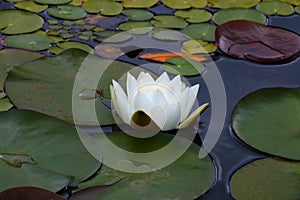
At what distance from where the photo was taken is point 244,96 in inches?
57.2

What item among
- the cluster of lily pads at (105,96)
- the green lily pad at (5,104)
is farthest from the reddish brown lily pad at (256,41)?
the green lily pad at (5,104)

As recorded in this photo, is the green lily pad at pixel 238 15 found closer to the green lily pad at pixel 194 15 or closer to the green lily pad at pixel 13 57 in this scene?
the green lily pad at pixel 194 15

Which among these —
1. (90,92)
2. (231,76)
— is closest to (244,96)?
(231,76)

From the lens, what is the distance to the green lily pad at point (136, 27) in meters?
1.81

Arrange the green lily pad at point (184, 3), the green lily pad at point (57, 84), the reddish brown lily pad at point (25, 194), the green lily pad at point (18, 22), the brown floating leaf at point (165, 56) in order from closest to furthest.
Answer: the reddish brown lily pad at point (25, 194) < the green lily pad at point (57, 84) < the brown floating leaf at point (165, 56) < the green lily pad at point (18, 22) < the green lily pad at point (184, 3)

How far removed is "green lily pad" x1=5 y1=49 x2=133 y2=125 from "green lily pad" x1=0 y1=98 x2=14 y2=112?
14mm

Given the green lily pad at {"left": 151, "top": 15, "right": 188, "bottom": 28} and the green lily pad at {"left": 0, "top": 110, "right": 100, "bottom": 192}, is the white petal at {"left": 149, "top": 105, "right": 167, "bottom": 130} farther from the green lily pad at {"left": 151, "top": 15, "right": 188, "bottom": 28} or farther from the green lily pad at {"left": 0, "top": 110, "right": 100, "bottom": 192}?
the green lily pad at {"left": 151, "top": 15, "right": 188, "bottom": 28}

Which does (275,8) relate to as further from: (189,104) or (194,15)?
(189,104)

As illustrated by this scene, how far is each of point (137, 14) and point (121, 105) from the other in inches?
28.4

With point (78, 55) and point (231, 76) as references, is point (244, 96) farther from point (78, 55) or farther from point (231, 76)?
point (78, 55)

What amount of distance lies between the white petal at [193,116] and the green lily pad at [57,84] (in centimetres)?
18

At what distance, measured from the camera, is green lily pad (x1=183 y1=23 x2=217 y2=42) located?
1.79 m

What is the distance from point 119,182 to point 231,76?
1.92 ft

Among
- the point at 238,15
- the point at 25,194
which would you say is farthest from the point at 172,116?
the point at 238,15
